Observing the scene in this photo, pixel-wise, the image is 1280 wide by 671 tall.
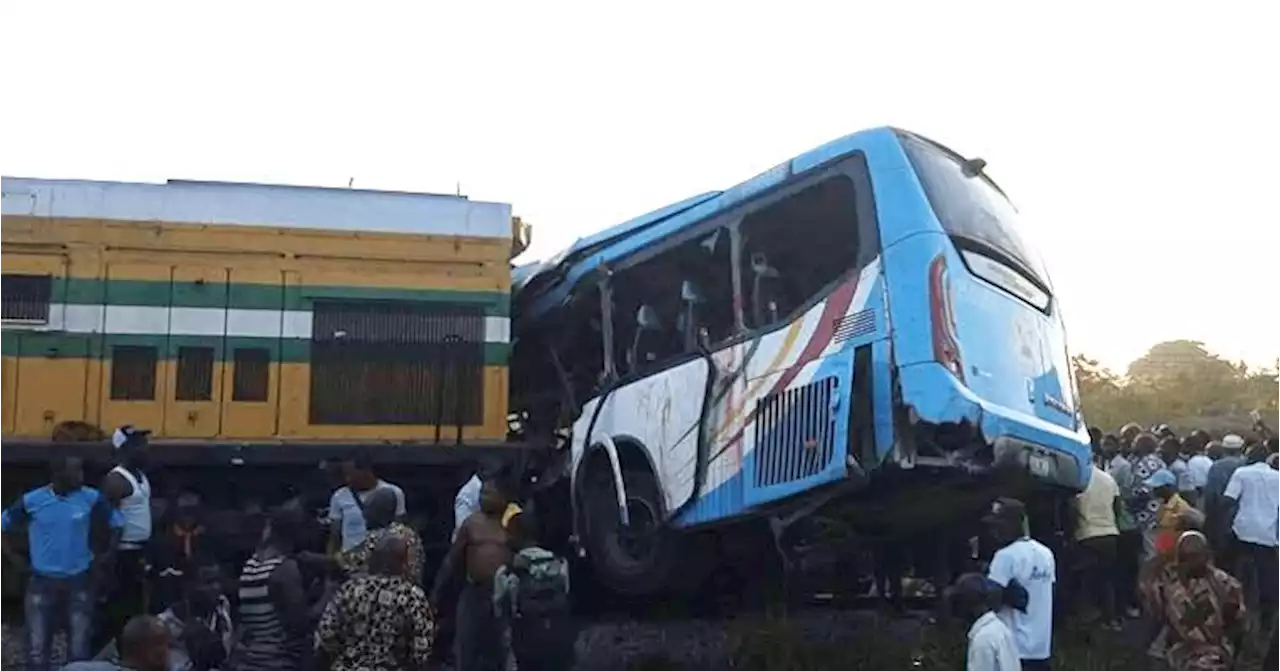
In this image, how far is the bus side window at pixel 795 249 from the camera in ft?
31.9

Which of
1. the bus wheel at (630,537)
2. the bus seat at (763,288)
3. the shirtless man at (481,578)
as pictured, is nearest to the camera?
the shirtless man at (481,578)

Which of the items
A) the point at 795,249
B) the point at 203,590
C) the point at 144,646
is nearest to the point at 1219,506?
the point at 795,249

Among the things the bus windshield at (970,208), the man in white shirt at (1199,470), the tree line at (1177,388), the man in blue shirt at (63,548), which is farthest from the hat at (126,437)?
the tree line at (1177,388)

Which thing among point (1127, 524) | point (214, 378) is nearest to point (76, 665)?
point (214, 378)

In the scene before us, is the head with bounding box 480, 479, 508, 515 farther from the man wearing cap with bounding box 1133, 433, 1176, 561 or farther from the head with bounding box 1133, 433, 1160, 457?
the head with bounding box 1133, 433, 1160, 457

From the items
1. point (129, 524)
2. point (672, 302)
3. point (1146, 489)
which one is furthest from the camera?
point (1146, 489)

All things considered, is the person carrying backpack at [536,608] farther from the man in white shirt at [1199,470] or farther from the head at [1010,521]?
the man in white shirt at [1199,470]

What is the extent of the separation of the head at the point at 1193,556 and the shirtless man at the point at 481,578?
3.49m

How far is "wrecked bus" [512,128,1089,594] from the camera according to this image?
8938 mm

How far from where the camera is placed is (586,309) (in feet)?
38.6

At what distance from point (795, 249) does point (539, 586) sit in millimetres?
3639

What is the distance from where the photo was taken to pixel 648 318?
11117mm

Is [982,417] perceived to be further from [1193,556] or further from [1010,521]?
[1193,556]

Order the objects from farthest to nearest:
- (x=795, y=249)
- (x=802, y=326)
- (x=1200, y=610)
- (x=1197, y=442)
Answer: (x=1197, y=442)
(x=795, y=249)
(x=802, y=326)
(x=1200, y=610)
